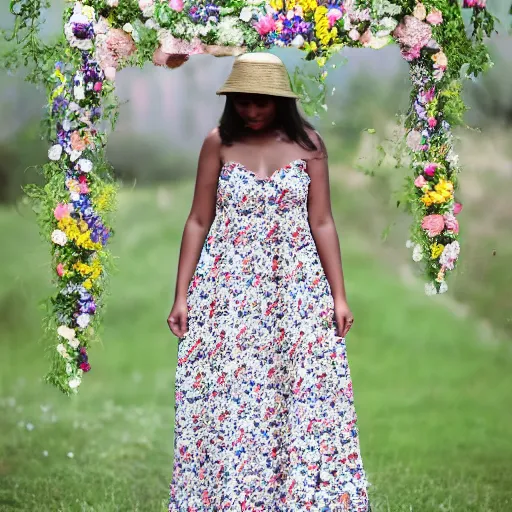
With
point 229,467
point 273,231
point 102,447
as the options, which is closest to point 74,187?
point 273,231

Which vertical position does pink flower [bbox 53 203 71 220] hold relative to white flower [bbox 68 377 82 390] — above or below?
above

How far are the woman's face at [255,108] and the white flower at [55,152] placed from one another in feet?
2.21

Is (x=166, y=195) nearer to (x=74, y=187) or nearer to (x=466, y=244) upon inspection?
(x=466, y=244)

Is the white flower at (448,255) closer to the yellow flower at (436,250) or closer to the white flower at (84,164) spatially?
the yellow flower at (436,250)

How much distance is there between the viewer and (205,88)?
20.9 ft

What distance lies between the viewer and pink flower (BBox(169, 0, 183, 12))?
13.2 ft

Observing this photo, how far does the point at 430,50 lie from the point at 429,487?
7.70ft

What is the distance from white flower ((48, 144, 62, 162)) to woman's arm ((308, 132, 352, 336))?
0.92 m

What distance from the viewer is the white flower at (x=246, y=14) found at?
4.00 metres

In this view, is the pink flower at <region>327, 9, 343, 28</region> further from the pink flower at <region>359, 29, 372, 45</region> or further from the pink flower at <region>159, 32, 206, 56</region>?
the pink flower at <region>159, 32, 206, 56</region>

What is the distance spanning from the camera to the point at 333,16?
4.02 metres

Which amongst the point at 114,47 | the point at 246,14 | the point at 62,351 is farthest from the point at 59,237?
the point at 246,14

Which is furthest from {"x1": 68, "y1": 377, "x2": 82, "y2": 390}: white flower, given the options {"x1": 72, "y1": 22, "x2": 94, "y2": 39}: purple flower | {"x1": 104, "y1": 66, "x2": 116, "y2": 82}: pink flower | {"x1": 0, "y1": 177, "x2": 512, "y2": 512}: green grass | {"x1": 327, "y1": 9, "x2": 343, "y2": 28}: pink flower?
{"x1": 0, "y1": 177, "x2": 512, "y2": 512}: green grass

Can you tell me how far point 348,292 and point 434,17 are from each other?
9.60ft
